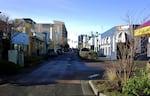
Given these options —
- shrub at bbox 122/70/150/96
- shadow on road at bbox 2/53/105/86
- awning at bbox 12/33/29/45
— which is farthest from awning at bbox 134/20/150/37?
awning at bbox 12/33/29/45

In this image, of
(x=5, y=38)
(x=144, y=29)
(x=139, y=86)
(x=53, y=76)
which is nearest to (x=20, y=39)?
(x=5, y=38)

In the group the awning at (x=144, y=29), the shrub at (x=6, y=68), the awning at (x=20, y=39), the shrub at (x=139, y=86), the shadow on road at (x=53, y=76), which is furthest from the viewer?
the awning at (x=20, y=39)

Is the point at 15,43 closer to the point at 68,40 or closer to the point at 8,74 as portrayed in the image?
the point at 8,74

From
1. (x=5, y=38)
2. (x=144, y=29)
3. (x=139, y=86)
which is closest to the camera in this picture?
(x=139, y=86)

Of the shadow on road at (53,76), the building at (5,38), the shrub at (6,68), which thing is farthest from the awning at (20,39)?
the shrub at (6,68)

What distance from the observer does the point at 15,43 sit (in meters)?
50.9

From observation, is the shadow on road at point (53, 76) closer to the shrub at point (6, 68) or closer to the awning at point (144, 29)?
the shrub at point (6, 68)

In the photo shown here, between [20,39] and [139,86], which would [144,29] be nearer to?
[139,86]

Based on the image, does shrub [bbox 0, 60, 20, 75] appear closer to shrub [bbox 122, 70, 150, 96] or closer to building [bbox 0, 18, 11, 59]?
shrub [bbox 122, 70, 150, 96]

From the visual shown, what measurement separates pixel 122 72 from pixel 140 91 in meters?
4.48

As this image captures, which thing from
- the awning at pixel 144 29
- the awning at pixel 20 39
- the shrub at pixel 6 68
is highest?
the awning at pixel 20 39

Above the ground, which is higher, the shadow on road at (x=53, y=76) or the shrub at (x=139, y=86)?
the shrub at (x=139, y=86)

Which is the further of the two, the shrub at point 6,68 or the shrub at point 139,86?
the shrub at point 6,68

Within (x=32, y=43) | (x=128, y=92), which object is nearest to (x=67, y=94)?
(x=128, y=92)
